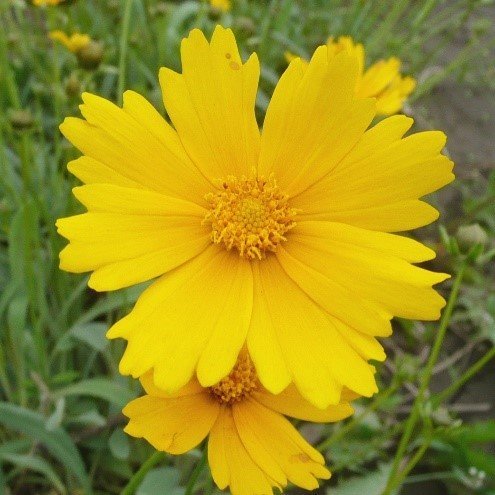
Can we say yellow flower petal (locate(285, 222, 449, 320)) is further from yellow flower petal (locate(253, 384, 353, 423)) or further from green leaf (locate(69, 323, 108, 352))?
green leaf (locate(69, 323, 108, 352))

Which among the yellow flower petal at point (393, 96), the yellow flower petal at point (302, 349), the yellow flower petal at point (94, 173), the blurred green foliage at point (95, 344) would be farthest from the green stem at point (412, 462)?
the yellow flower petal at point (393, 96)

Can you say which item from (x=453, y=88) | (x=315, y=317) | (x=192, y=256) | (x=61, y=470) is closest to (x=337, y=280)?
(x=315, y=317)

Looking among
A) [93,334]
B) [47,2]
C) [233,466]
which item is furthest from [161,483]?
[47,2]

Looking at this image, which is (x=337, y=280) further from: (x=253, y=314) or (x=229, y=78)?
(x=229, y=78)

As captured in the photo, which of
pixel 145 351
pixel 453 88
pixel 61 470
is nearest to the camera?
pixel 145 351

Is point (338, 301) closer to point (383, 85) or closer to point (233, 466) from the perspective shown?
point (233, 466)

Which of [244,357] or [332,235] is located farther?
[244,357]
